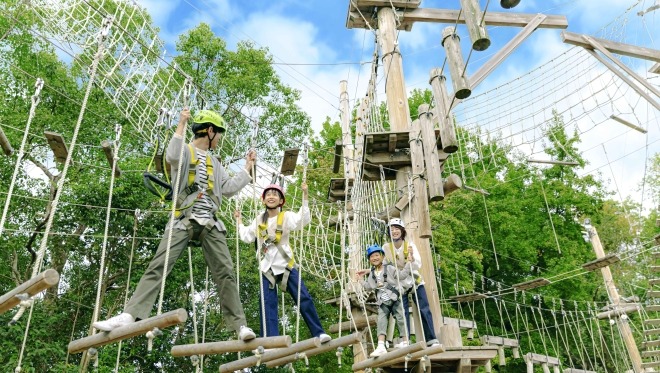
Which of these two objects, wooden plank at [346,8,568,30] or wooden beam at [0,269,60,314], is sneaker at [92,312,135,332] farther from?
wooden plank at [346,8,568,30]

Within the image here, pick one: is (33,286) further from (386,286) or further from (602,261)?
(602,261)

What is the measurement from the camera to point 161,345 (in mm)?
9375

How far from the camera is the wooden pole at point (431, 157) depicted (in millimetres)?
4730

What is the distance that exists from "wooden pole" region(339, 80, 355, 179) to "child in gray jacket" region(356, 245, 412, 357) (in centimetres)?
349

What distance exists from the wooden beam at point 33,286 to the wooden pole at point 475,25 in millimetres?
2633

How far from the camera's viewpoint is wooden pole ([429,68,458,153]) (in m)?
4.46

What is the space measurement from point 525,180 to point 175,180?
13596 millimetres

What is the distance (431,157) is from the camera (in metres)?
5.04

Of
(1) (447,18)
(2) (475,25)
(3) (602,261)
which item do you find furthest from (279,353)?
(3) (602,261)

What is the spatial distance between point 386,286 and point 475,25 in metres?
2.13

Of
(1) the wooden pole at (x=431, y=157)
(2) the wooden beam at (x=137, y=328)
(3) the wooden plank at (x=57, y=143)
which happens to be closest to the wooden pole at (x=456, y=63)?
(1) the wooden pole at (x=431, y=157)

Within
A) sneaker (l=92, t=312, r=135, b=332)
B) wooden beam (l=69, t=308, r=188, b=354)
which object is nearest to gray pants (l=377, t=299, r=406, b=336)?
sneaker (l=92, t=312, r=135, b=332)

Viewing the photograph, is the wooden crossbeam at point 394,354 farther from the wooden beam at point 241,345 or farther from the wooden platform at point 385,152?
the wooden platform at point 385,152

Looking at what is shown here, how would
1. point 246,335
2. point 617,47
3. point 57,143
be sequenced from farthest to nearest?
point 617,47 → point 57,143 → point 246,335
